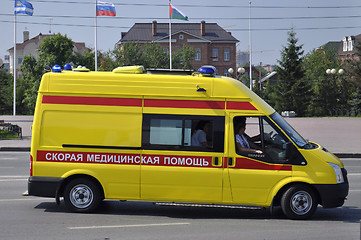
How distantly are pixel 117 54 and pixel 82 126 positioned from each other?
63893mm

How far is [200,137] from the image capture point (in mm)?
9133

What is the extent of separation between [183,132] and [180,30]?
93.4 meters

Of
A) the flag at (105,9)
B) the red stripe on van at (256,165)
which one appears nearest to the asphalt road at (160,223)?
the red stripe on van at (256,165)

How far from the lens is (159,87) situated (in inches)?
363

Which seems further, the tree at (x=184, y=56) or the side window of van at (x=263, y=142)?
the tree at (x=184, y=56)

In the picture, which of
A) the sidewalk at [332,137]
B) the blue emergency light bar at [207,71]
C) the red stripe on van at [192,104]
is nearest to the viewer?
the red stripe on van at [192,104]

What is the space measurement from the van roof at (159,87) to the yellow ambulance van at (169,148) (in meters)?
0.02

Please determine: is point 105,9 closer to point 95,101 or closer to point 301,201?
point 95,101

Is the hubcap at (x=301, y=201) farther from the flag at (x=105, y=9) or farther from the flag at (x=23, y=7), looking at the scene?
the flag at (x=23, y=7)

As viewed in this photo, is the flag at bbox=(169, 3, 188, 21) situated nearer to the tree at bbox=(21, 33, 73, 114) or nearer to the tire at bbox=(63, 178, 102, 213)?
the tree at bbox=(21, 33, 73, 114)

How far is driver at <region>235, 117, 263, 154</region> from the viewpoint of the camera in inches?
359

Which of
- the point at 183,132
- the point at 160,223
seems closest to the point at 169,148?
the point at 183,132

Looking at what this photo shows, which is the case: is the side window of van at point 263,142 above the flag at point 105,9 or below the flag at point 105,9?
below

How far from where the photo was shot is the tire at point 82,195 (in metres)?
9.26
